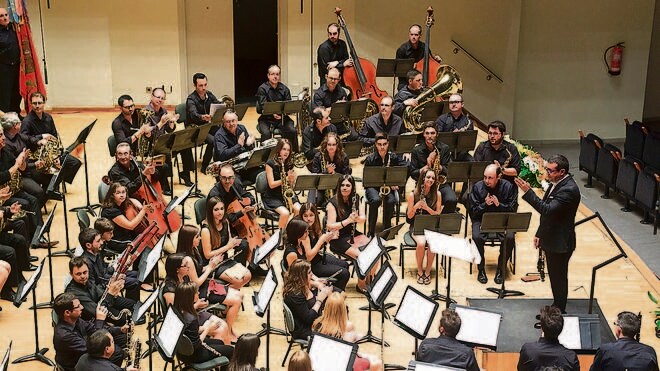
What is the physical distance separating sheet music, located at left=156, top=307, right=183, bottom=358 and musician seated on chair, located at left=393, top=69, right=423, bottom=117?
7035 millimetres

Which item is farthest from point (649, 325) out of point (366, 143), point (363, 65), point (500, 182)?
point (363, 65)

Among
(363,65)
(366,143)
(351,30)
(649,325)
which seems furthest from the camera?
(351,30)

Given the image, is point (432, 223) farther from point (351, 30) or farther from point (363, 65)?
point (351, 30)

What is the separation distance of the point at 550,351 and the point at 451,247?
1714 millimetres

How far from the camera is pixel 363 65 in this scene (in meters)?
14.4

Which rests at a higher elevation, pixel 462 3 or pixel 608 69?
pixel 462 3

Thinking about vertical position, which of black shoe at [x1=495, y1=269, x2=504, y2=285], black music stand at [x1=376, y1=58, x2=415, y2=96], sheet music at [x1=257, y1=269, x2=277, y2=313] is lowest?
black shoe at [x1=495, y1=269, x2=504, y2=285]

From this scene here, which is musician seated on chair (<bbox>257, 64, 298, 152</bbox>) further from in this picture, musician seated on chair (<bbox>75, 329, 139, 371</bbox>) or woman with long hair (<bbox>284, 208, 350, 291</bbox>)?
musician seated on chair (<bbox>75, 329, 139, 371</bbox>)

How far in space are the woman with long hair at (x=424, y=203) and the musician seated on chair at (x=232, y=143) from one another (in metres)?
2.30

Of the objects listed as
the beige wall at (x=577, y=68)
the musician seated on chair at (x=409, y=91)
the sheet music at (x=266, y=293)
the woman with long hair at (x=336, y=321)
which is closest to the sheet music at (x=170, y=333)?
the sheet music at (x=266, y=293)

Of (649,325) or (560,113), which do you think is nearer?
(649,325)

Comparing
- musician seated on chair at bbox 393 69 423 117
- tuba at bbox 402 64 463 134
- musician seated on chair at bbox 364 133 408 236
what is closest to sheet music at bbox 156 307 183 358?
musician seated on chair at bbox 364 133 408 236

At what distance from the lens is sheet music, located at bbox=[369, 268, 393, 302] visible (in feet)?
25.5

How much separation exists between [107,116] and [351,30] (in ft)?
15.1
